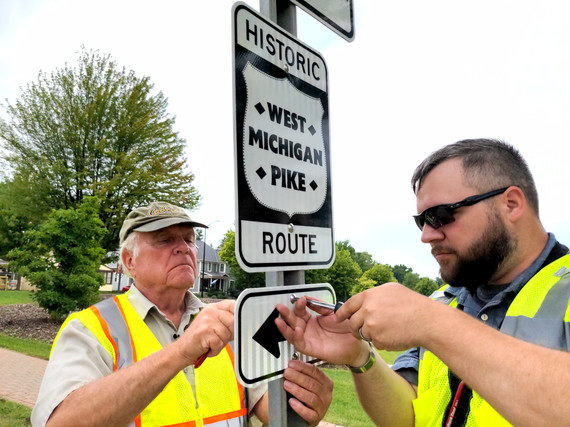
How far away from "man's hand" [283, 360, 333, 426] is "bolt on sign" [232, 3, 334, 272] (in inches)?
14.1

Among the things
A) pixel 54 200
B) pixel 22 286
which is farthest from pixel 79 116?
pixel 22 286

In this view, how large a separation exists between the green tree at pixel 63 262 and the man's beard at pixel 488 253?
49.0 ft

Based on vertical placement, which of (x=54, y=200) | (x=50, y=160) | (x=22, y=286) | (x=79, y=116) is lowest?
(x=22, y=286)

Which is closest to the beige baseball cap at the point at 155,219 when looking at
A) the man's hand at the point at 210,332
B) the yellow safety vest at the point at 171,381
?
the yellow safety vest at the point at 171,381

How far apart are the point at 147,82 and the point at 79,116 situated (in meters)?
3.84

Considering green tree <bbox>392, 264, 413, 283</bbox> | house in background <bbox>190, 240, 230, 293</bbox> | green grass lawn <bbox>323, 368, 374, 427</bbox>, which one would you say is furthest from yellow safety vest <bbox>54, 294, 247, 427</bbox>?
green tree <bbox>392, 264, 413, 283</bbox>

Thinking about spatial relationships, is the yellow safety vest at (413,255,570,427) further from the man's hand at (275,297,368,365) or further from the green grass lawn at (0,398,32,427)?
the green grass lawn at (0,398,32,427)

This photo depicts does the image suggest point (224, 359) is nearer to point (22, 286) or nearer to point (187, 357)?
point (187, 357)

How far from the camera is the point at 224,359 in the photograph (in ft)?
8.40

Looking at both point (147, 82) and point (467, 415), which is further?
point (147, 82)

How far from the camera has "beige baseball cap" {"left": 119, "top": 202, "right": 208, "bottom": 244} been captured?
9.48ft

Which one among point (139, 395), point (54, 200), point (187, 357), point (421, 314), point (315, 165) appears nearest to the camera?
point (421, 314)

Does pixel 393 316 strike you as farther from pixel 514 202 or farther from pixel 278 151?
pixel 514 202

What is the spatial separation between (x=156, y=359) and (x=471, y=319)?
1.32 meters
